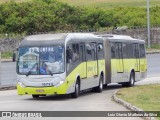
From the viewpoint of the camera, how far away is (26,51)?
26.9m

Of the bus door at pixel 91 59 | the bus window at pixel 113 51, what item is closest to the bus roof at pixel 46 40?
the bus door at pixel 91 59

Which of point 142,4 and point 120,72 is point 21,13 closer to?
point 142,4

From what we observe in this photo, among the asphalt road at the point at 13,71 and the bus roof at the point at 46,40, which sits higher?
the bus roof at the point at 46,40

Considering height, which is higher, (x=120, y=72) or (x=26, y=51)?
(x=26, y=51)

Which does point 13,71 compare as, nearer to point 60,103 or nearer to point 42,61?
point 42,61

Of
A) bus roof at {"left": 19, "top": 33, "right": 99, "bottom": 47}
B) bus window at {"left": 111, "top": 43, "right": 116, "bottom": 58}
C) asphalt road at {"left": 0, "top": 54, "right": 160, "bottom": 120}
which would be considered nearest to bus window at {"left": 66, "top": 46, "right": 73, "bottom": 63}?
bus roof at {"left": 19, "top": 33, "right": 99, "bottom": 47}

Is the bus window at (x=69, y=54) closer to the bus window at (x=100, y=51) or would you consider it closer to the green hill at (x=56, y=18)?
the bus window at (x=100, y=51)

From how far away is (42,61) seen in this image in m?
26.5

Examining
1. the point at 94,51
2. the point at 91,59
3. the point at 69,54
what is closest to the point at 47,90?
the point at 69,54

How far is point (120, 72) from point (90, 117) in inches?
565

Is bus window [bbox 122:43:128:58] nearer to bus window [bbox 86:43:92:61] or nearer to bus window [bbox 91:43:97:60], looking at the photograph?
bus window [bbox 91:43:97:60]

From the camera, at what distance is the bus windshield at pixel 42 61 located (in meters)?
26.3

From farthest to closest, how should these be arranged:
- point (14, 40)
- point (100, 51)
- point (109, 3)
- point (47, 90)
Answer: point (109, 3) < point (14, 40) < point (100, 51) < point (47, 90)

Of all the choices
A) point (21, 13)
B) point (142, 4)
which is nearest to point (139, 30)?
point (21, 13)
